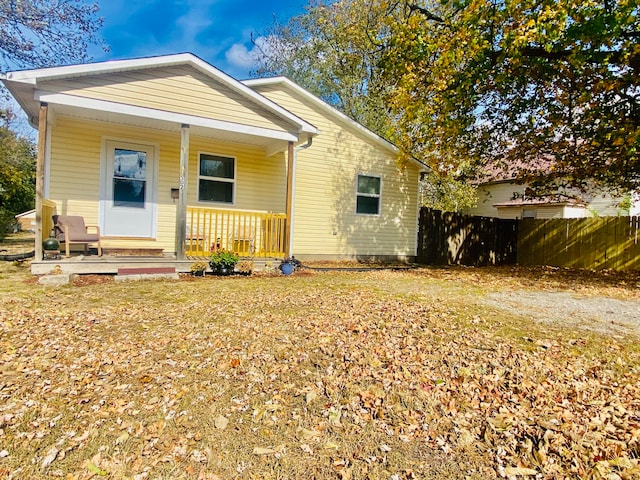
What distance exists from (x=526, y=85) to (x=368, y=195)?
520 cm

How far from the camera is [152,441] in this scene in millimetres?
2400

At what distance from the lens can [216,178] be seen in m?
9.71

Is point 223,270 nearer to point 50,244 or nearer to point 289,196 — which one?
point 289,196

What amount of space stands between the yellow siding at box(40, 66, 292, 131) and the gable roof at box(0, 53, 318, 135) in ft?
0.32

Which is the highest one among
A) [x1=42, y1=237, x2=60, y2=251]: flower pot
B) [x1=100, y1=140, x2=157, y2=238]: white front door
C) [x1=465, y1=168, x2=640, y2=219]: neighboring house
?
[x1=465, y1=168, x2=640, y2=219]: neighboring house

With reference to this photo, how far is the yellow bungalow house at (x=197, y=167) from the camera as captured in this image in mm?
7134

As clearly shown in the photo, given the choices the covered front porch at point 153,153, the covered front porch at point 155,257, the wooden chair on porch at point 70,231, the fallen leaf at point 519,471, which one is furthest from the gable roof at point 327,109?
the fallen leaf at point 519,471

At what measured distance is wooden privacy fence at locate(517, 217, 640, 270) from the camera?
1142 centimetres

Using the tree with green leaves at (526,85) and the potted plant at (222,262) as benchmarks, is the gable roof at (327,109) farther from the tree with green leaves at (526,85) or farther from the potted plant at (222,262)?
the potted plant at (222,262)

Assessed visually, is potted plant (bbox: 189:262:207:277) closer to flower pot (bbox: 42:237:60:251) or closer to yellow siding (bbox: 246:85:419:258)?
flower pot (bbox: 42:237:60:251)

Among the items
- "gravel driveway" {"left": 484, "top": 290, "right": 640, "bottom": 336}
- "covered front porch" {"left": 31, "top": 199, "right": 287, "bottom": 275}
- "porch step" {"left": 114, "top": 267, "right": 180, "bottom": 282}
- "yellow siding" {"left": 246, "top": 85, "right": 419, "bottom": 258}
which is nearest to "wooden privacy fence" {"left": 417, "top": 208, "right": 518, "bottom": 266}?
"yellow siding" {"left": 246, "top": 85, "right": 419, "bottom": 258}

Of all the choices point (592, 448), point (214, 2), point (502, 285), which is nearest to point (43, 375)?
point (592, 448)

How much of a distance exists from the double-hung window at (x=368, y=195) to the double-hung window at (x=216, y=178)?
4059 mm

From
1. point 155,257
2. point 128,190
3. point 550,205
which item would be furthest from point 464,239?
point 128,190
